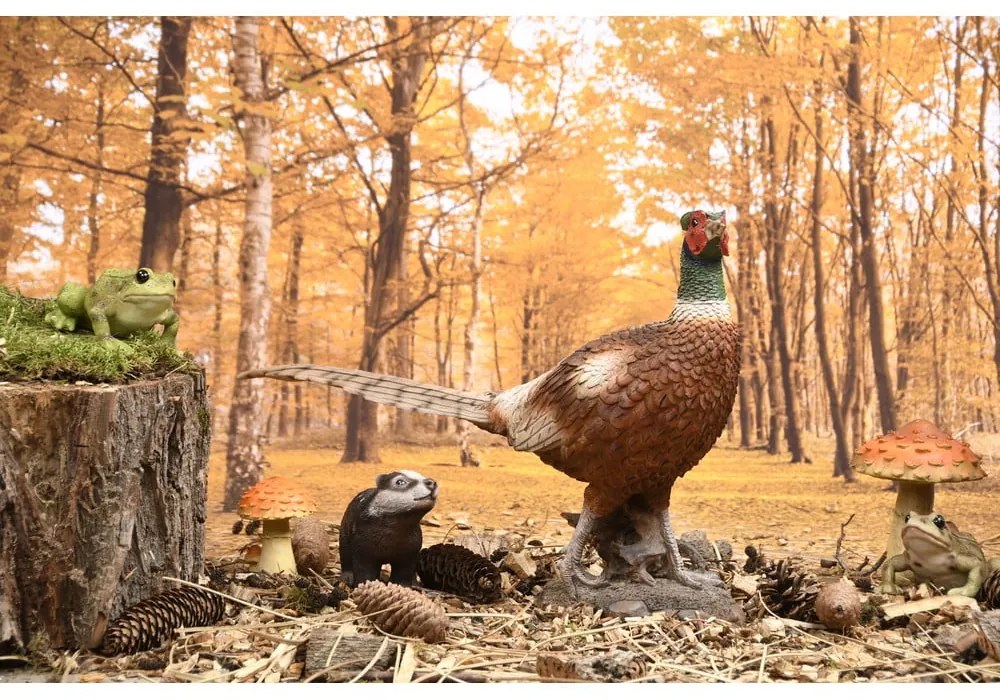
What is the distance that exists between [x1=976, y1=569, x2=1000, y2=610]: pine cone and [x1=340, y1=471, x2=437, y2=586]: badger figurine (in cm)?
176

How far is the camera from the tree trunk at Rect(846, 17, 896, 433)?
4562mm

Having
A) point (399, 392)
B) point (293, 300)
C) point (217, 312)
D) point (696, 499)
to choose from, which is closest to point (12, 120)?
point (217, 312)

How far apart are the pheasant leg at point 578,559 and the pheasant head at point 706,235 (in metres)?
0.84

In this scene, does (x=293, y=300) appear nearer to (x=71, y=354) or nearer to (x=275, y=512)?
(x=275, y=512)

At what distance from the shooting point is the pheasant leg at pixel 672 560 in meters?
2.70

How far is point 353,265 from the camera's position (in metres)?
5.23

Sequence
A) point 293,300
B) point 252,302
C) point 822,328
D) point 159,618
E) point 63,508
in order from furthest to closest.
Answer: point 822,328
point 293,300
point 252,302
point 159,618
point 63,508

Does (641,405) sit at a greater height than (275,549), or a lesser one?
greater

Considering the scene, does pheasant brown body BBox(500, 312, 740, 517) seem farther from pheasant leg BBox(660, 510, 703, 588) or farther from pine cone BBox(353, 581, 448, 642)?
pine cone BBox(353, 581, 448, 642)

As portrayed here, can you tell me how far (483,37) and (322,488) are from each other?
2.64 meters

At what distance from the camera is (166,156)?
472 cm

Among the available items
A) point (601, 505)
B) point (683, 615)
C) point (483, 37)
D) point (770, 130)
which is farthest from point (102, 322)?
point (770, 130)

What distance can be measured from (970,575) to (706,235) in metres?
1.41

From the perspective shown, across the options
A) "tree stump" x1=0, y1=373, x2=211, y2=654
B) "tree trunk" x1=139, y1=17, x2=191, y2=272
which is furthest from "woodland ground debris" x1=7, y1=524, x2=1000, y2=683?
"tree trunk" x1=139, y1=17, x2=191, y2=272
